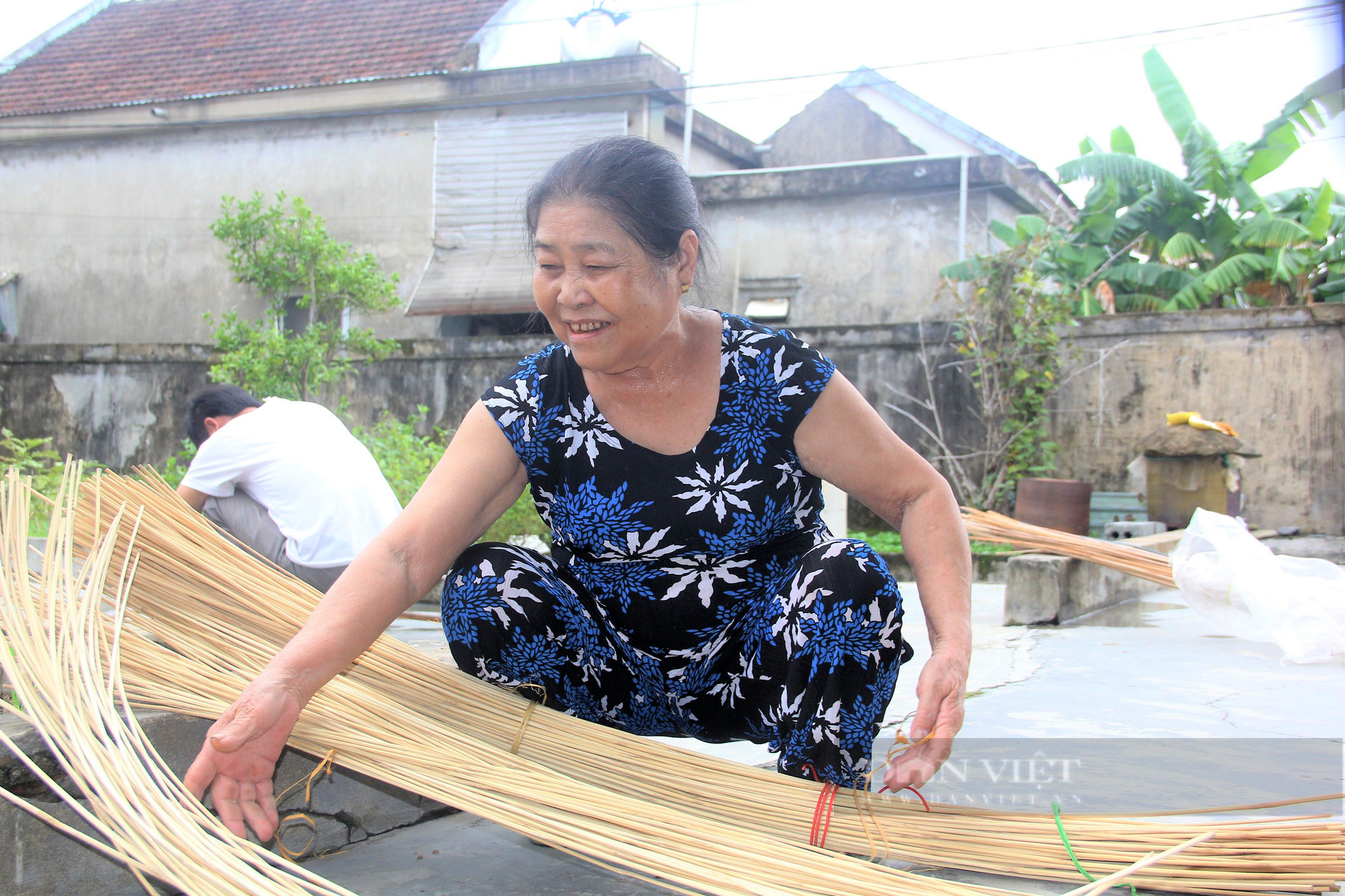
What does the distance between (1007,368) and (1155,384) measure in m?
0.92

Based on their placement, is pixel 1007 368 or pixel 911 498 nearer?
pixel 911 498

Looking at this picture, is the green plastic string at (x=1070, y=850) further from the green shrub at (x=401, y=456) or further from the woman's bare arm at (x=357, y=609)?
the green shrub at (x=401, y=456)

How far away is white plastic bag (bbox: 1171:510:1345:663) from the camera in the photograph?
9.21 feet

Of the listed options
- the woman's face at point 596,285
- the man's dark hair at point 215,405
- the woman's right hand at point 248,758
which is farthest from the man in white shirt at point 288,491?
the woman's right hand at point 248,758

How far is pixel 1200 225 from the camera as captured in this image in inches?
336

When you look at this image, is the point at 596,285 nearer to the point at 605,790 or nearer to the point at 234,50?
the point at 605,790

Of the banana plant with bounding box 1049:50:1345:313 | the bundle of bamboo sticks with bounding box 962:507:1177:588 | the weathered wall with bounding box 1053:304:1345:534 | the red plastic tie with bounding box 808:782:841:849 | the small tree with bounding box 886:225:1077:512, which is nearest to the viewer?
the red plastic tie with bounding box 808:782:841:849

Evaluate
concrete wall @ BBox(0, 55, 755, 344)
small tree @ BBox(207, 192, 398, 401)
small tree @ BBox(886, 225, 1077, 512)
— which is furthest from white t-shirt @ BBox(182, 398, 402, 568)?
concrete wall @ BBox(0, 55, 755, 344)

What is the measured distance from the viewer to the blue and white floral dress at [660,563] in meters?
1.44

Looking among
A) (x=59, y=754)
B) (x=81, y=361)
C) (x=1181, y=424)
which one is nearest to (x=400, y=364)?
(x=81, y=361)

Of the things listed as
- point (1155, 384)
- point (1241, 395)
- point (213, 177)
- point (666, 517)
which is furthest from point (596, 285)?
point (213, 177)

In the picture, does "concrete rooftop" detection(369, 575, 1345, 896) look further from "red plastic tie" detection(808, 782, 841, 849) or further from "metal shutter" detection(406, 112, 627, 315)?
"metal shutter" detection(406, 112, 627, 315)

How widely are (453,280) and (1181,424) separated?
6296mm

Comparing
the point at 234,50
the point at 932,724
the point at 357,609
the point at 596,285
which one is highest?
the point at 234,50
